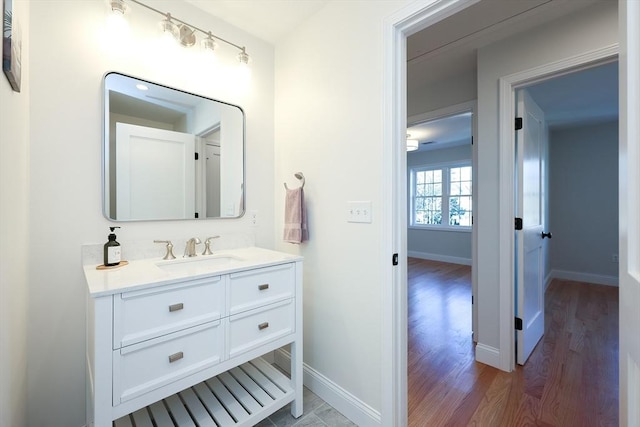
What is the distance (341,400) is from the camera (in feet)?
5.20

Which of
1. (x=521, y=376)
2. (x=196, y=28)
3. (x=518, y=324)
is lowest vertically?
(x=521, y=376)

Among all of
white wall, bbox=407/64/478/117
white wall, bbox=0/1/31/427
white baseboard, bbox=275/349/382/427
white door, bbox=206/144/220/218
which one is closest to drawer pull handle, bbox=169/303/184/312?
white wall, bbox=0/1/31/427

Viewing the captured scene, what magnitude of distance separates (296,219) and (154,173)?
0.87 metres

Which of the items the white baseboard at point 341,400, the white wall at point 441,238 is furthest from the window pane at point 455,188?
the white baseboard at point 341,400

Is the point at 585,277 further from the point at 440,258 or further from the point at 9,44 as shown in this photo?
the point at 9,44

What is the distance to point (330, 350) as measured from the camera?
1681 mm

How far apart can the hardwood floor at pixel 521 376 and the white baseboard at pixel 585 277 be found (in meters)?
1.22

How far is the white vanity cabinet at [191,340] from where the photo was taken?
99 centimetres

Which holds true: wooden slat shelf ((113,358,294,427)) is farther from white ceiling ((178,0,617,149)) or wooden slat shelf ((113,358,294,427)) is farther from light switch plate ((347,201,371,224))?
white ceiling ((178,0,617,149))

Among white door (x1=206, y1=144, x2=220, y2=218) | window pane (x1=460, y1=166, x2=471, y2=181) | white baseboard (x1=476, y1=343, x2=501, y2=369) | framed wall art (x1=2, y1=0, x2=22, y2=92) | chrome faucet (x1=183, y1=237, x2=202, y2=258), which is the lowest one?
white baseboard (x1=476, y1=343, x2=501, y2=369)

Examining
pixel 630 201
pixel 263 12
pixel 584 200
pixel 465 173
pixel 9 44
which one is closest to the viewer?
pixel 630 201

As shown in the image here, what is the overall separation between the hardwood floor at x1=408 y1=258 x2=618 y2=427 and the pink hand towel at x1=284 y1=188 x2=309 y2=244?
123cm

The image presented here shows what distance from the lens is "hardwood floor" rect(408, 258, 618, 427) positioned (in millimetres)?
1580

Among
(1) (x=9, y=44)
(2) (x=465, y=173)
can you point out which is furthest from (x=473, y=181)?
(2) (x=465, y=173)
